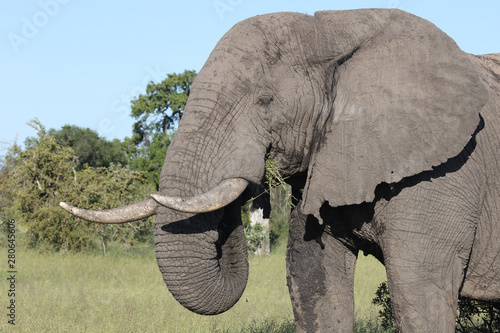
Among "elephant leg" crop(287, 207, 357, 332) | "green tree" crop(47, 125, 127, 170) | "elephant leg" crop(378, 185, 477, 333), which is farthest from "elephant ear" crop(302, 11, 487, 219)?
"green tree" crop(47, 125, 127, 170)

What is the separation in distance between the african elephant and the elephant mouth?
0.01 metres

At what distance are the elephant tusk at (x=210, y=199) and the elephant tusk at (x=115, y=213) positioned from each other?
0.27 meters

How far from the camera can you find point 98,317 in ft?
24.3

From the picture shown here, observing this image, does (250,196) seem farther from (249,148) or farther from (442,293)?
(442,293)

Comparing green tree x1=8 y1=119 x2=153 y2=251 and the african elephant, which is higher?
green tree x1=8 y1=119 x2=153 y2=251

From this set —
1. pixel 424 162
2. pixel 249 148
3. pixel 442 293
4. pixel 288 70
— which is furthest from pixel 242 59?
pixel 442 293

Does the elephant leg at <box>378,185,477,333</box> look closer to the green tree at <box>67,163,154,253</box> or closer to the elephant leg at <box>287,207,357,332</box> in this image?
the elephant leg at <box>287,207,357,332</box>

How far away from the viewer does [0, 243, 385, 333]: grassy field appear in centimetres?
686

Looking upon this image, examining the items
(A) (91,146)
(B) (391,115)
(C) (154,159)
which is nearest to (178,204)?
(B) (391,115)

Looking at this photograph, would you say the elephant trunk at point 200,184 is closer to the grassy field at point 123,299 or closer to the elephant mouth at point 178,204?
the elephant mouth at point 178,204

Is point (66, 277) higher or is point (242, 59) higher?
point (242, 59)

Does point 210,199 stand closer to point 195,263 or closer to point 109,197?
point 195,263

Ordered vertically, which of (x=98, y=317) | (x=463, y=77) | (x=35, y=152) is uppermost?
(x=35, y=152)

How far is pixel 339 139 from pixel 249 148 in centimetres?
60
